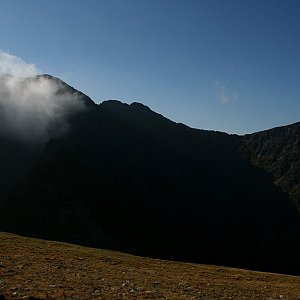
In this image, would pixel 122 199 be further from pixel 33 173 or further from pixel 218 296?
pixel 218 296

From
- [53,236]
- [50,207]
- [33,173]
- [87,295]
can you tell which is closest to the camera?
[87,295]

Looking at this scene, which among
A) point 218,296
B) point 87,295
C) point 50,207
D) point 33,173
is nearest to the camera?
point 87,295

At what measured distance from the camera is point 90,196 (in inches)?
6678

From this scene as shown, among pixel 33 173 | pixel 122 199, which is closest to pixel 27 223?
pixel 33 173

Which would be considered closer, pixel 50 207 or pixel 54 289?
pixel 54 289

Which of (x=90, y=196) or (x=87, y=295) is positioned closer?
(x=87, y=295)

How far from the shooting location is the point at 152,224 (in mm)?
189125

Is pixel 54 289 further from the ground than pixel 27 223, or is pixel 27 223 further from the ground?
pixel 27 223

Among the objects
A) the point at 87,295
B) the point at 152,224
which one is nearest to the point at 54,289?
the point at 87,295

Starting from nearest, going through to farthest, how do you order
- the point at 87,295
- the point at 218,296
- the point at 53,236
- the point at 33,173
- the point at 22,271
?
1. the point at 87,295
2. the point at 218,296
3. the point at 22,271
4. the point at 53,236
5. the point at 33,173

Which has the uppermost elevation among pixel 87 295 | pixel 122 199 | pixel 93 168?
pixel 93 168

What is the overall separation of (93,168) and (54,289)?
565 ft

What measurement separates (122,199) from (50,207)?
2076 inches

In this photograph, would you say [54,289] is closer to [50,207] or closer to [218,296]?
[218,296]
